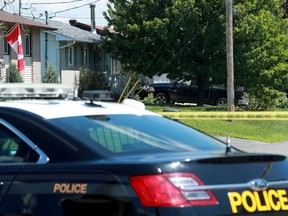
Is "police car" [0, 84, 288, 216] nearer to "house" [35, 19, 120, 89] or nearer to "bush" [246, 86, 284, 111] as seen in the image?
"bush" [246, 86, 284, 111]

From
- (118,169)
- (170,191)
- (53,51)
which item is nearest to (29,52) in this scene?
(53,51)

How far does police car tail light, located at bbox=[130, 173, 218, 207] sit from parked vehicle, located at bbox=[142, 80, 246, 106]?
100 ft

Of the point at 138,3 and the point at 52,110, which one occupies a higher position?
the point at 138,3

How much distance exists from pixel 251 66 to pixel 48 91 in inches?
924

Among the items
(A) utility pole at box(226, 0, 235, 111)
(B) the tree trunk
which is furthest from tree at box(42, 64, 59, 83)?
(A) utility pole at box(226, 0, 235, 111)

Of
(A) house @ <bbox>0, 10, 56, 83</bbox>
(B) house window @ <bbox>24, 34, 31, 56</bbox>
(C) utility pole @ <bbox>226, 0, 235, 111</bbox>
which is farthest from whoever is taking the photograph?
(B) house window @ <bbox>24, 34, 31, 56</bbox>

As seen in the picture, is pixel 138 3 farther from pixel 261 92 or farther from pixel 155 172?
pixel 155 172

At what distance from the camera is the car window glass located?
447cm

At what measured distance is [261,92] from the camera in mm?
29203

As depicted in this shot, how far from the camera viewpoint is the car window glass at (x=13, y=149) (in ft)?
14.7

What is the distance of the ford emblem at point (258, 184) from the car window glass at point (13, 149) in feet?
4.78

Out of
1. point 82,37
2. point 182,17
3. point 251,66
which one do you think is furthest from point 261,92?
point 82,37

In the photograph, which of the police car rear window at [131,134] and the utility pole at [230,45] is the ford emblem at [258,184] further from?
the utility pole at [230,45]

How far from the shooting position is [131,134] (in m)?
4.67
